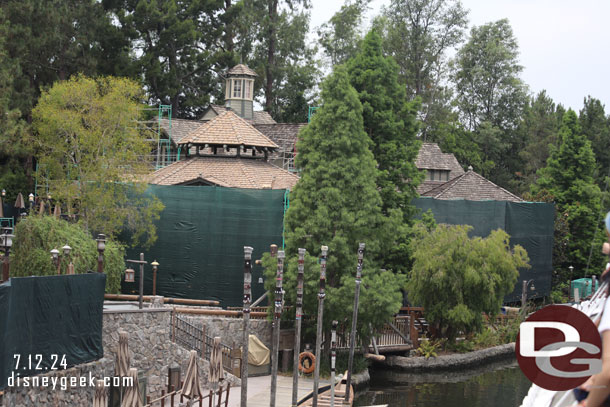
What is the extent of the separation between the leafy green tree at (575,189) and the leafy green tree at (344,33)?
2156 cm

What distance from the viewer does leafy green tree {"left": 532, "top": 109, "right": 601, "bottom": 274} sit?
4556 cm

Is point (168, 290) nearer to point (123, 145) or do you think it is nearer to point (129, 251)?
point (129, 251)

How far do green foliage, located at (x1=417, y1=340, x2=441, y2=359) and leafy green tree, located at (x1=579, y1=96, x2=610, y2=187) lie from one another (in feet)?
114

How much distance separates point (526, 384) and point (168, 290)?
14.9 m

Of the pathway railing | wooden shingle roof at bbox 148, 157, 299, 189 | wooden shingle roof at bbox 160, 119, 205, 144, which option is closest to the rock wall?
the pathway railing

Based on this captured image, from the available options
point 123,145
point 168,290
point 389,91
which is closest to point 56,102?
point 123,145

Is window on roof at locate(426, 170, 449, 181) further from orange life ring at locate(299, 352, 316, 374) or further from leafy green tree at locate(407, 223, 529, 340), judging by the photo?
orange life ring at locate(299, 352, 316, 374)

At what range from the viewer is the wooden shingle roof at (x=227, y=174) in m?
34.8

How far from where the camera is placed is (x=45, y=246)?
25219mm

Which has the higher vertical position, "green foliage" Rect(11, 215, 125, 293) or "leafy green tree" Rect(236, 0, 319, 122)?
"leafy green tree" Rect(236, 0, 319, 122)

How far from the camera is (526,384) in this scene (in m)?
30.0

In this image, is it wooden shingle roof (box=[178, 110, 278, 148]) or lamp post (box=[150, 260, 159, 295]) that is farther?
wooden shingle roof (box=[178, 110, 278, 148])

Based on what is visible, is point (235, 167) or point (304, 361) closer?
point (304, 361)

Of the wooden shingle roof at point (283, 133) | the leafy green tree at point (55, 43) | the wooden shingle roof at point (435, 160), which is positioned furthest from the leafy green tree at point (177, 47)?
the wooden shingle roof at point (435, 160)
